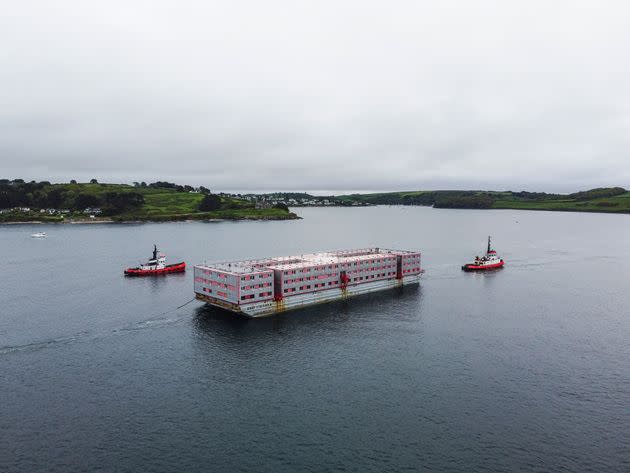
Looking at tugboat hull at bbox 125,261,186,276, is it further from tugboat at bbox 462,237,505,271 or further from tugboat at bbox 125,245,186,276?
tugboat at bbox 462,237,505,271

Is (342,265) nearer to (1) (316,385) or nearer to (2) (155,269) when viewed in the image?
(1) (316,385)

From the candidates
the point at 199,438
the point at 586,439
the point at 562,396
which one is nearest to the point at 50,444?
the point at 199,438

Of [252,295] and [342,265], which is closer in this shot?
[252,295]

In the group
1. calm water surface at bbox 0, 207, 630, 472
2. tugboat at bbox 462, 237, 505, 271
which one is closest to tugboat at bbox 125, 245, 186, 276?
calm water surface at bbox 0, 207, 630, 472

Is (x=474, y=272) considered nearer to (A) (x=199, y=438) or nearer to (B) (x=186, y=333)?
(B) (x=186, y=333)

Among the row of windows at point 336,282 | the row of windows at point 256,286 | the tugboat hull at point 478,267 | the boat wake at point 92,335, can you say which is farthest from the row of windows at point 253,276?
the tugboat hull at point 478,267

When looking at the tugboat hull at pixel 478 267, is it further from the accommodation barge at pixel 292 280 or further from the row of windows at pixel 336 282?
the row of windows at pixel 336 282

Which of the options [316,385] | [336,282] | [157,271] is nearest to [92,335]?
[316,385]
